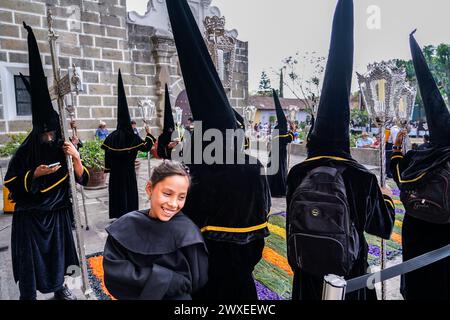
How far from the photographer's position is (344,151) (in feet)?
6.44

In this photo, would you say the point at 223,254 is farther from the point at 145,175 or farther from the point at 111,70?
the point at 111,70

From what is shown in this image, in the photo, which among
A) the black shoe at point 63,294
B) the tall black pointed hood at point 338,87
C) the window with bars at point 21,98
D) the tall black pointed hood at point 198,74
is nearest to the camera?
the tall black pointed hood at point 198,74

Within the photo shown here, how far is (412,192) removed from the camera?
103 inches

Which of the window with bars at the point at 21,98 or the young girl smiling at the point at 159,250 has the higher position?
the window with bars at the point at 21,98

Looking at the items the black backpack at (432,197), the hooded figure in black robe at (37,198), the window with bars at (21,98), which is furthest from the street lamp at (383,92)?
the window with bars at (21,98)

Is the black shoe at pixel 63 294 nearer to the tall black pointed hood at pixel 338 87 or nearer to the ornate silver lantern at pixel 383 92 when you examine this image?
the tall black pointed hood at pixel 338 87

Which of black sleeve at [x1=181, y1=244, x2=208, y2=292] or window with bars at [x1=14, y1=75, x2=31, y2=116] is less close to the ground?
window with bars at [x1=14, y1=75, x2=31, y2=116]

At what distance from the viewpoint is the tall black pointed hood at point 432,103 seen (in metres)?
2.54

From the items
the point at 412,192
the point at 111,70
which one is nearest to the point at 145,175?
the point at 111,70

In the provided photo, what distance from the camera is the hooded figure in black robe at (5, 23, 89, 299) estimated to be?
2.86m

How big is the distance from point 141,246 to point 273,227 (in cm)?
415

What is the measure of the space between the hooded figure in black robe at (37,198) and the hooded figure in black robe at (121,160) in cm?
255

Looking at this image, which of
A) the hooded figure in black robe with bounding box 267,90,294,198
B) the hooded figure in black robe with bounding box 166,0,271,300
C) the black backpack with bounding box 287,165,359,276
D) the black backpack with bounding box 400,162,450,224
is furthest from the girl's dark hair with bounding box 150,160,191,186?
the hooded figure in black robe with bounding box 267,90,294,198

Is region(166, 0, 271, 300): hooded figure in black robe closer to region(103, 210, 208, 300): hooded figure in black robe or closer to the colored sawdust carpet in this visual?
region(103, 210, 208, 300): hooded figure in black robe
